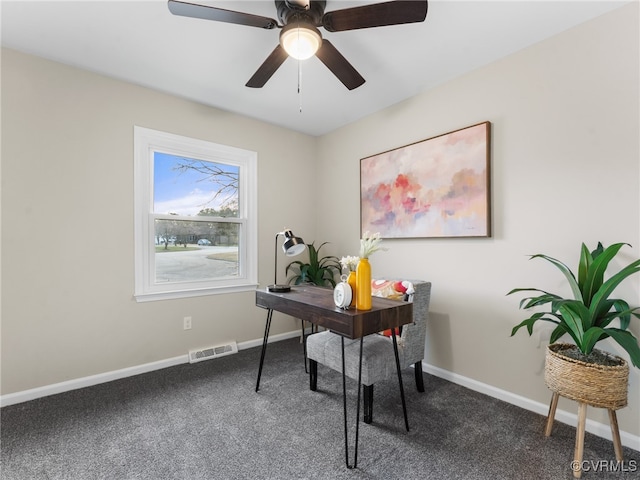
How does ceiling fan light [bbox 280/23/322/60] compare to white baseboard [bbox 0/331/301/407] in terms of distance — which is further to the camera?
white baseboard [bbox 0/331/301/407]

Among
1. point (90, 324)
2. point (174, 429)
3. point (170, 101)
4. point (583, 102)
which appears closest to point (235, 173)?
point (170, 101)

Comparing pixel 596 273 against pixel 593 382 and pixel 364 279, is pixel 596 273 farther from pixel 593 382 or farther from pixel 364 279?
pixel 364 279

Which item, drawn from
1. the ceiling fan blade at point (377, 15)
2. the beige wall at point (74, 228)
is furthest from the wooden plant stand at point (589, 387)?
the beige wall at point (74, 228)

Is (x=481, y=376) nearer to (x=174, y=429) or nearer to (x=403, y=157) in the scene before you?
(x=403, y=157)

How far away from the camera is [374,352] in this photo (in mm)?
1992

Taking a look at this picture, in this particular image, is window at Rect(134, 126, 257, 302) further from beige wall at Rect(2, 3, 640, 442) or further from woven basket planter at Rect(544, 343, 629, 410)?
woven basket planter at Rect(544, 343, 629, 410)

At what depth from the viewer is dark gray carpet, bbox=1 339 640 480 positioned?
5.22 feet

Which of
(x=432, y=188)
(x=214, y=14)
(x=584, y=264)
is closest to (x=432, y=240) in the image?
(x=432, y=188)

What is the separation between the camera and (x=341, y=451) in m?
1.72

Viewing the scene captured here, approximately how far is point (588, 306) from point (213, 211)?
312cm

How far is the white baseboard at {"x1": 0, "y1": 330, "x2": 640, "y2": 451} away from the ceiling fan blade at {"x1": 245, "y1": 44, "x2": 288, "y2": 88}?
2.52 metres

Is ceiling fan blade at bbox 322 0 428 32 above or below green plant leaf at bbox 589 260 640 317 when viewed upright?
above

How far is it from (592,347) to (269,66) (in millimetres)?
2467
